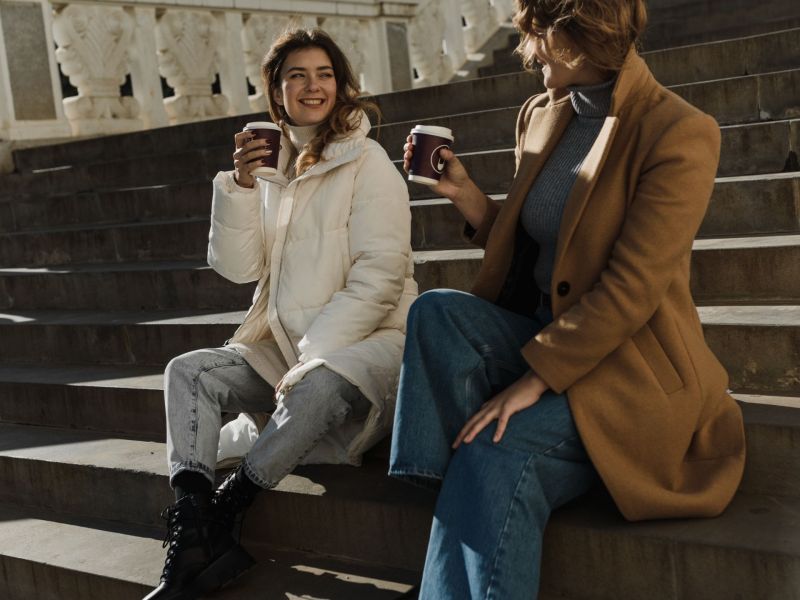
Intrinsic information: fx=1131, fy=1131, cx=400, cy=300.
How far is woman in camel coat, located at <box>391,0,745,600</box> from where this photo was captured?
248 cm

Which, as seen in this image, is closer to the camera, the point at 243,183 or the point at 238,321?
the point at 243,183

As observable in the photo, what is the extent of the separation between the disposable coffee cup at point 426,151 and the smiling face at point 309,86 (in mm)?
871

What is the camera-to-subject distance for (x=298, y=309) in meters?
3.43

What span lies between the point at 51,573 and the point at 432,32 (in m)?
7.78

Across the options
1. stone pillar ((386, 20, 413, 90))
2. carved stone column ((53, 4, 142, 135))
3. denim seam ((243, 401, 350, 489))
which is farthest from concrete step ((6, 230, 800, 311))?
stone pillar ((386, 20, 413, 90))

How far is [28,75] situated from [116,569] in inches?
205

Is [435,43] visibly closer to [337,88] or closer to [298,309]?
[337,88]

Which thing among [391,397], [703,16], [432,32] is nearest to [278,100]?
[391,397]

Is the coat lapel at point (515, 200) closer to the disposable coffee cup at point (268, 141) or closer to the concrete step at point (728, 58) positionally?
the disposable coffee cup at point (268, 141)

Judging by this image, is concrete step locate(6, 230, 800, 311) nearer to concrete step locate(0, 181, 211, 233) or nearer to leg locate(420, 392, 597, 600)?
concrete step locate(0, 181, 211, 233)

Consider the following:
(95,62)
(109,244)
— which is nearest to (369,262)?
(109,244)

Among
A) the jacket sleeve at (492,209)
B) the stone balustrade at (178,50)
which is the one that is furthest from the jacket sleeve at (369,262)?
the stone balustrade at (178,50)

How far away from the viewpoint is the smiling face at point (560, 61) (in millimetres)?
2609

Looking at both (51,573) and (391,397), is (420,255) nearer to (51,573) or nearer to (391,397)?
(391,397)
